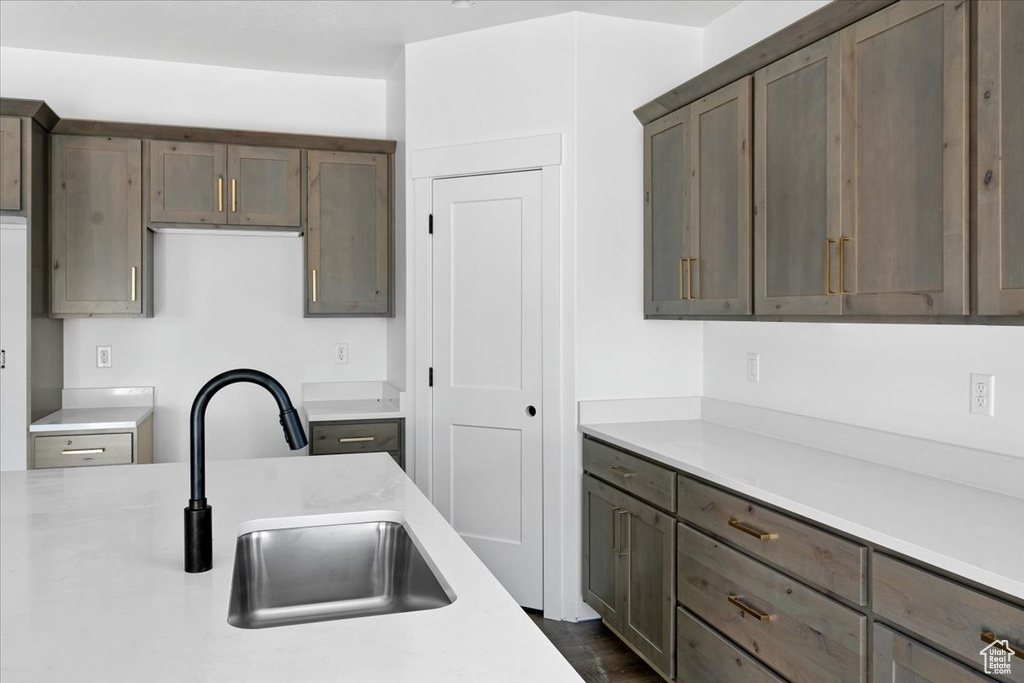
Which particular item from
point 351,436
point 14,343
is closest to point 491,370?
point 351,436

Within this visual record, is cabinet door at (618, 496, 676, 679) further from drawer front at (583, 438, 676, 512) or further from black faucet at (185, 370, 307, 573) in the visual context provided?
black faucet at (185, 370, 307, 573)

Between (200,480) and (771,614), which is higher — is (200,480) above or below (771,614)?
above

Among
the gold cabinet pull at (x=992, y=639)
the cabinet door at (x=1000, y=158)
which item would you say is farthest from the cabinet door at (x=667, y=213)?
the gold cabinet pull at (x=992, y=639)

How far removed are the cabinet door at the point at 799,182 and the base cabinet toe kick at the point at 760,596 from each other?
0.68 metres

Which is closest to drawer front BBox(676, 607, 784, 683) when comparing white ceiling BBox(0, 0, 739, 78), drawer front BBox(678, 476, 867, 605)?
drawer front BBox(678, 476, 867, 605)

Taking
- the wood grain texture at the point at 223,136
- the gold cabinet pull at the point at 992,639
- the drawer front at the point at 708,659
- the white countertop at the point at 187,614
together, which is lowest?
the drawer front at the point at 708,659

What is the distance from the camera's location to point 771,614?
6.67 ft

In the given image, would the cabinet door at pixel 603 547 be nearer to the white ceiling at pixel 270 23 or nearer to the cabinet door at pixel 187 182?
the white ceiling at pixel 270 23

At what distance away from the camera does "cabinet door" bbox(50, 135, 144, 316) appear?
11.9 feet

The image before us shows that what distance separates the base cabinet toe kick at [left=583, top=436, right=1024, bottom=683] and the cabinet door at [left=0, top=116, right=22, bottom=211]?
2.79 metres

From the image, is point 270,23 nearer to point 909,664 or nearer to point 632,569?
point 632,569

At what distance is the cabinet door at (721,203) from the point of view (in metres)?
2.63

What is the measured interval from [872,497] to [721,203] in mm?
1246

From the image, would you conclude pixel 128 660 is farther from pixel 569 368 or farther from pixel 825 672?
pixel 569 368
